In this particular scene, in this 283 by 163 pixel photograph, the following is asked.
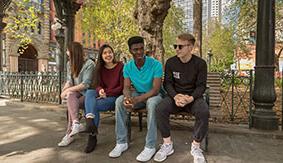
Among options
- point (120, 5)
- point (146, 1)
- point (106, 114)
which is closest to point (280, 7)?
point (120, 5)

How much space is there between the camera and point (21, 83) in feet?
30.5

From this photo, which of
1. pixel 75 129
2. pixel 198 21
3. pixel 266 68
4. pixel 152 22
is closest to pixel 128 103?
pixel 75 129

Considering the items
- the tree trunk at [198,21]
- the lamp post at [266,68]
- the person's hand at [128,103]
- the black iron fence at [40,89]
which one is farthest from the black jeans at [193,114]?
the tree trunk at [198,21]

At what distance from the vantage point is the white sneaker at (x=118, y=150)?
356 cm

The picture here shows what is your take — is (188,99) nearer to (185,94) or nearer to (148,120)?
(185,94)

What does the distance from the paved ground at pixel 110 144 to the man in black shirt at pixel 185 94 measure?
243mm

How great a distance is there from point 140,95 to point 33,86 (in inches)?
256

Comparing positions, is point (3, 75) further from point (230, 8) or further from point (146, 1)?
point (230, 8)

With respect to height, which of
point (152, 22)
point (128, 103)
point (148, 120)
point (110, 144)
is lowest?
point (110, 144)

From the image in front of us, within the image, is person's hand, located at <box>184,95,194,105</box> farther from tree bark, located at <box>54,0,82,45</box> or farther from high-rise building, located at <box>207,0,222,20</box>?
high-rise building, located at <box>207,0,222,20</box>

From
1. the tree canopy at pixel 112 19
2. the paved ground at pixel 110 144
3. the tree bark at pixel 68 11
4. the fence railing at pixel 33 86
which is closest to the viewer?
the paved ground at pixel 110 144

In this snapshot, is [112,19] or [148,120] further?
[112,19]

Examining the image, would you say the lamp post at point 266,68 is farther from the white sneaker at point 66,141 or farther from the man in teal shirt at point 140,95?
the white sneaker at point 66,141

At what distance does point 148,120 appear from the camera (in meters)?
3.53
